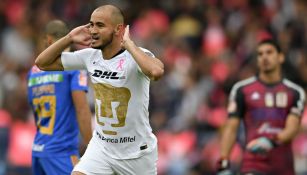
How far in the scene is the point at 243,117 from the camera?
13.9 m

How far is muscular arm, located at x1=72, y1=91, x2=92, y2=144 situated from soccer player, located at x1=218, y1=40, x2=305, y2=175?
2189mm

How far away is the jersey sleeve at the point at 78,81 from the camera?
1221 centimetres

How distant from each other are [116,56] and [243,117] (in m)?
3.15

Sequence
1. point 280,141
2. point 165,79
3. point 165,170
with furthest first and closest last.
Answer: point 165,79
point 165,170
point 280,141

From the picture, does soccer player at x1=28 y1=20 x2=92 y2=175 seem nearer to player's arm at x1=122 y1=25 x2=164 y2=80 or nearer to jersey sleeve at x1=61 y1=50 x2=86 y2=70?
jersey sleeve at x1=61 y1=50 x2=86 y2=70

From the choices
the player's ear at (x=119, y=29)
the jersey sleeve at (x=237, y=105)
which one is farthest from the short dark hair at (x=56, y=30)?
the jersey sleeve at (x=237, y=105)

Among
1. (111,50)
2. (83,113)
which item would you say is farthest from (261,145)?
(111,50)

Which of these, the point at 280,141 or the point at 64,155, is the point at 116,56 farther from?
the point at 280,141

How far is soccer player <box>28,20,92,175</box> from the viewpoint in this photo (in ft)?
40.2

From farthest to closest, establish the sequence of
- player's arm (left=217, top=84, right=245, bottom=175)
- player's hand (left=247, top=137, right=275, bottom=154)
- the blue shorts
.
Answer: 1. player's arm (left=217, top=84, right=245, bottom=175)
2. player's hand (left=247, top=137, right=275, bottom=154)
3. the blue shorts

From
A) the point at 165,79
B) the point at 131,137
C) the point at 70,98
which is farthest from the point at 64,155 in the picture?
the point at 165,79

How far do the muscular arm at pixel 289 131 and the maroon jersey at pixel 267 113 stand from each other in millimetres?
135

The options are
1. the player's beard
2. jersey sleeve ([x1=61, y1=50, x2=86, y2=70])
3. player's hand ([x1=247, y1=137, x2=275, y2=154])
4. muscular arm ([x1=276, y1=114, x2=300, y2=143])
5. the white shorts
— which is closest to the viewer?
the player's beard

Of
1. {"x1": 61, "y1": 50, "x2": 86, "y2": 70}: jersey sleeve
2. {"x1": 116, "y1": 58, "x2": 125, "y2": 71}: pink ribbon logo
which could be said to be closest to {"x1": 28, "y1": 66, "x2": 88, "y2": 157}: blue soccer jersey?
{"x1": 61, "y1": 50, "x2": 86, "y2": 70}: jersey sleeve
